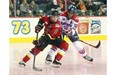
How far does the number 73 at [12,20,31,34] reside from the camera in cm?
350

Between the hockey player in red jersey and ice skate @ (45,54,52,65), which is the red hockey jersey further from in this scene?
ice skate @ (45,54,52,65)

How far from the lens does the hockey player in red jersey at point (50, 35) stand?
138 inches

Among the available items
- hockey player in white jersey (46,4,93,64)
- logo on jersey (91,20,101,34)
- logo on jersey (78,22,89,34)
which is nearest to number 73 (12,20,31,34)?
hockey player in white jersey (46,4,93,64)

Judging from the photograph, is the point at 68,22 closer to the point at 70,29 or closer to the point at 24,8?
the point at 70,29

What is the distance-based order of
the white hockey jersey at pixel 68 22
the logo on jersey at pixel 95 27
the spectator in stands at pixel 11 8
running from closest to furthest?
1. the spectator in stands at pixel 11 8
2. the white hockey jersey at pixel 68 22
3. the logo on jersey at pixel 95 27

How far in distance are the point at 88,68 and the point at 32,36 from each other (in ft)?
1.75

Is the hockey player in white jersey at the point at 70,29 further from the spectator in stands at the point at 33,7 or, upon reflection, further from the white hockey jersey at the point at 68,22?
the spectator in stands at the point at 33,7

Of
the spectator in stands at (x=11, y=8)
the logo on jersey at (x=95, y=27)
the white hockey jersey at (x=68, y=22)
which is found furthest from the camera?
the logo on jersey at (x=95, y=27)

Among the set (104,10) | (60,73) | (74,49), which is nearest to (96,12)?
(104,10)

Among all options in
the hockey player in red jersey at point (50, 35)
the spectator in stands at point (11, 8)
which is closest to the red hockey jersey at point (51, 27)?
the hockey player in red jersey at point (50, 35)

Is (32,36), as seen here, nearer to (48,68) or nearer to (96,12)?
(48,68)

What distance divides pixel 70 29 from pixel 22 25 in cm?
39

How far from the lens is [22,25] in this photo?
3.56 meters

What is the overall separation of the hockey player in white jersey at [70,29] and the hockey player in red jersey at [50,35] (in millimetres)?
40
